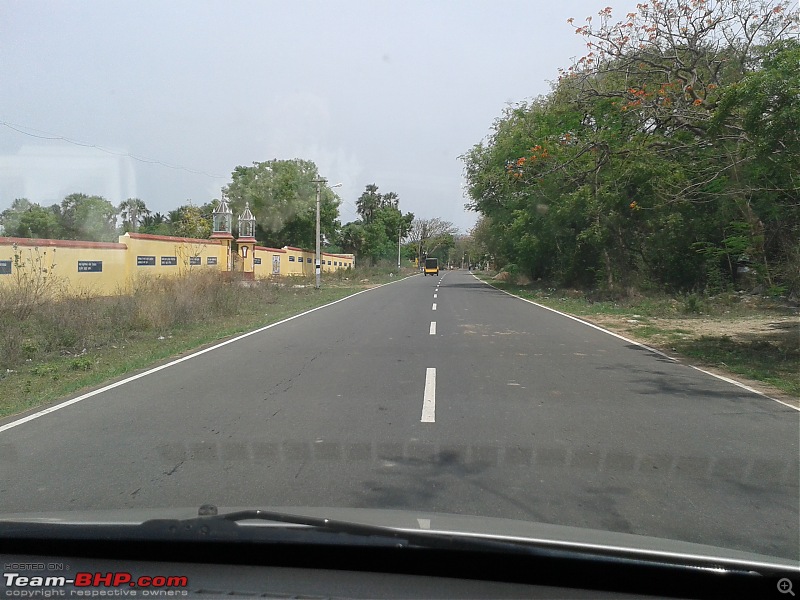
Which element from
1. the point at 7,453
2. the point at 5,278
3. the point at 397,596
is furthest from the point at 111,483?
the point at 5,278

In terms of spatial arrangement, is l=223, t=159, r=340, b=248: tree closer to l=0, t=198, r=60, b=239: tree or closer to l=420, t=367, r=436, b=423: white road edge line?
l=0, t=198, r=60, b=239: tree

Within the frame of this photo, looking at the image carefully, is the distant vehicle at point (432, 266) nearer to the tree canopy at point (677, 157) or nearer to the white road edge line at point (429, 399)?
the tree canopy at point (677, 157)

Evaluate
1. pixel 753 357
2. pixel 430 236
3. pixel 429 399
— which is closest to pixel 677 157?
pixel 753 357

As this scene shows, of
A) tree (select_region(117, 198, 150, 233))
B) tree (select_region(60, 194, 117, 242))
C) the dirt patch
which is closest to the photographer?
the dirt patch

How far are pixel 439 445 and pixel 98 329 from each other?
11609 millimetres

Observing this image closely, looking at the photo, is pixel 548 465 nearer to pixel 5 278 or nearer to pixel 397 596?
pixel 397 596

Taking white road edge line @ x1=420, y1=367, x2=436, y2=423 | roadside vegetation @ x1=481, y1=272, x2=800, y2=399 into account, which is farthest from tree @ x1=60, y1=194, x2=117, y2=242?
white road edge line @ x1=420, y1=367, x2=436, y2=423

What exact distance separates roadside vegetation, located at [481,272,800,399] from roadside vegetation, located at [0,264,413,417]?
32.6 ft

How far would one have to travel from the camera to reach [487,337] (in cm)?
1634

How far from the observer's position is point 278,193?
59656 mm

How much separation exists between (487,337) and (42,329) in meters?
9.59

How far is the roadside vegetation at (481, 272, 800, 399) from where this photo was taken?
12188mm

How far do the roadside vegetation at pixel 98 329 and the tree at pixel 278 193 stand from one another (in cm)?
3579

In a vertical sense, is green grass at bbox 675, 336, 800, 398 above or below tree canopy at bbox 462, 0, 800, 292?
below
